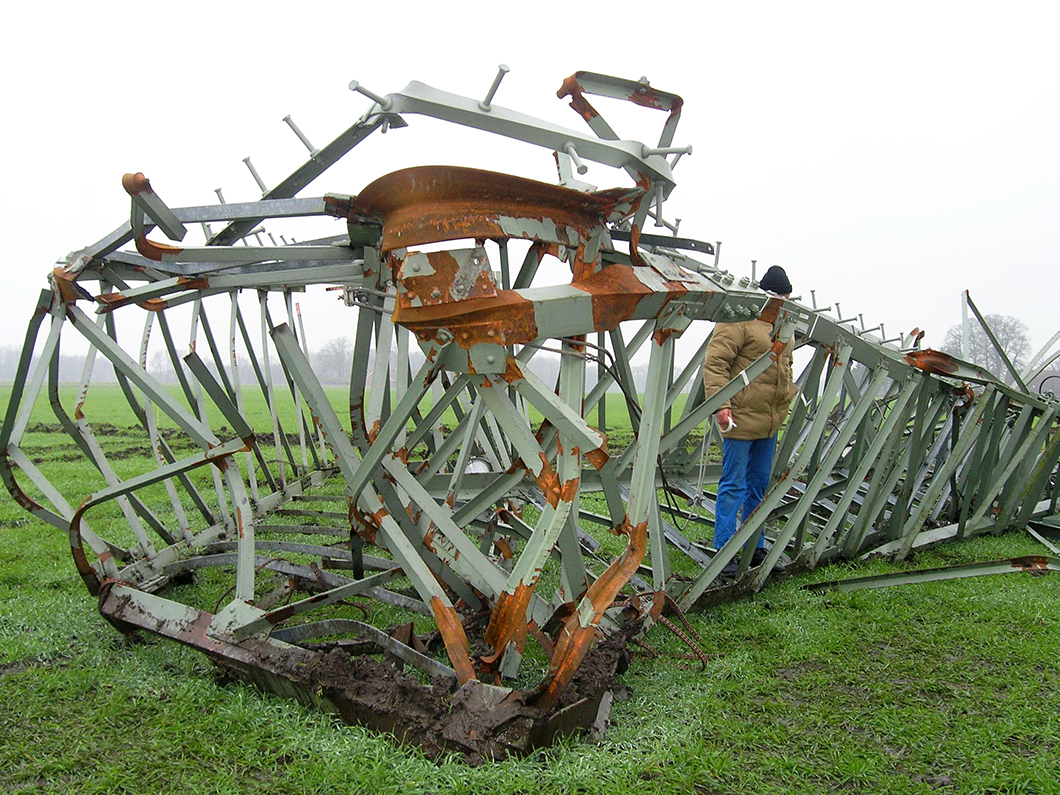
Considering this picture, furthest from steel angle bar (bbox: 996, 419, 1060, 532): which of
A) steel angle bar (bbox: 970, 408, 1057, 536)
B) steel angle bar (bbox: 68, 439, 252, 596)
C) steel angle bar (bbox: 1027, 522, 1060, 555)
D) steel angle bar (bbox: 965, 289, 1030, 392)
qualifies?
steel angle bar (bbox: 68, 439, 252, 596)

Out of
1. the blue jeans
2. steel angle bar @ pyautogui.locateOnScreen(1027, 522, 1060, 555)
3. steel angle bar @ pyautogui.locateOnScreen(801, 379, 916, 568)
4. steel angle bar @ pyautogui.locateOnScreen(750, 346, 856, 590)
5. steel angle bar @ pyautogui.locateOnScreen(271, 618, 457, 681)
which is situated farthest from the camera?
steel angle bar @ pyautogui.locateOnScreen(1027, 522, 1060, 555)

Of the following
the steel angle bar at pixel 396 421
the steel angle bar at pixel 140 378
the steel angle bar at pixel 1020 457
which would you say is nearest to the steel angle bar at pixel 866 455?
the steel angle bar at pixel 1020 457

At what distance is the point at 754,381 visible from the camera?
487 cm

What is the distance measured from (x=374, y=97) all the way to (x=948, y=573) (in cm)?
432

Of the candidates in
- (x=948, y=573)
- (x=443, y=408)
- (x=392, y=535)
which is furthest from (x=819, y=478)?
(x=392, y=535)

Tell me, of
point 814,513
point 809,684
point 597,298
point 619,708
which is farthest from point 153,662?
point 814,513

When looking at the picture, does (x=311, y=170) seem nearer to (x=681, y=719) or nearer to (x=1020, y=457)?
(x=681, y=719)

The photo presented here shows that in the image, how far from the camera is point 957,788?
2.49 metres

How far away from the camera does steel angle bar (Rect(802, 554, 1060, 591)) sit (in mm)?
4391

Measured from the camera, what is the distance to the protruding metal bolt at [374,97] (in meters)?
2.60

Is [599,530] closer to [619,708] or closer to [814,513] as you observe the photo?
[814,513]

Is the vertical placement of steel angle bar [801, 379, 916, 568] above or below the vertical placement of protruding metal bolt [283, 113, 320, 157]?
below

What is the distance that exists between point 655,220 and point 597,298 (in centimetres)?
86

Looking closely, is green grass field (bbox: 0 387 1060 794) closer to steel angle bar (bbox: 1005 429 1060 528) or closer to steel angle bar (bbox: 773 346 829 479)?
steel angle bar (bbox: 773 346 829 479)
